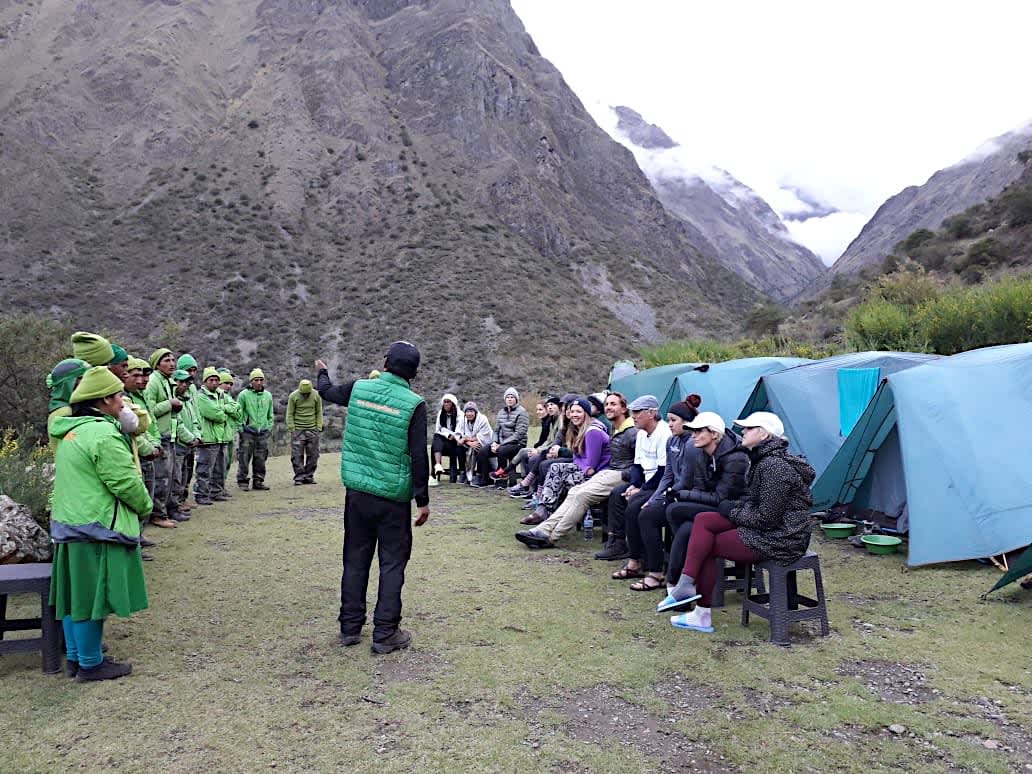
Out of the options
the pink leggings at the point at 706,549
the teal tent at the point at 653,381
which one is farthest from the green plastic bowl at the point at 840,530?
the teal tent at the point at 653,381

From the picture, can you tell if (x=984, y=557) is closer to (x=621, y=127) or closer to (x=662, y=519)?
(x=662, y=519)

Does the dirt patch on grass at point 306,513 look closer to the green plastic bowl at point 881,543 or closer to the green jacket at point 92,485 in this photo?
the green jacket at point 92,485

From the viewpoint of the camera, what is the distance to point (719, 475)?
5227 mm

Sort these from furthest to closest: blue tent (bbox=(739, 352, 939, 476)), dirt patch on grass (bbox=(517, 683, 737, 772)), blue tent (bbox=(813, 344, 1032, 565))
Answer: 1. blue tent (bbox=(739, 352, 939, 476))
2. blue tent (bbox=(813, 344, 1032, 565))
3. dirt patch on grass (bbox=(517, 683, 737, 772))

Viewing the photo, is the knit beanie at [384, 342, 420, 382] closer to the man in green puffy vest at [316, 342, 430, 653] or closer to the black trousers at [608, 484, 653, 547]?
the man in green puffy vest at [316, 342, 430, 653]

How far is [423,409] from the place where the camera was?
4410mm

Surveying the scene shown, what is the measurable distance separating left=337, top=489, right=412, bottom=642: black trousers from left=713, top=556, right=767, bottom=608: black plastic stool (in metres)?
2.10

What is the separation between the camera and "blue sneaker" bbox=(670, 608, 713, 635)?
15.6ft

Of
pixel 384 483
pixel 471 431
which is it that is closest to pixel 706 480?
pixel 384 483

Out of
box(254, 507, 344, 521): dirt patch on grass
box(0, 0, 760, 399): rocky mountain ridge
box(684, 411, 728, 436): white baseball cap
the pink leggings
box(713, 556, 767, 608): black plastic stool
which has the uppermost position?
box(0, 0, 760, 399): rocky mountain ridge

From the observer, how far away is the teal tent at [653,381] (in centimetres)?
1273

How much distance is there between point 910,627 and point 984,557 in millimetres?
Result: 1500

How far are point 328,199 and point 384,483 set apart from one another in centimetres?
4407

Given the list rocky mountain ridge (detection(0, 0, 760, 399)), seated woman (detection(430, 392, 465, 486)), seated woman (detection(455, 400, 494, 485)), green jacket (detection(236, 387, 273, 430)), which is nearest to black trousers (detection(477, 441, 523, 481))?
seated woman (detection(455, 400, 494, 485))
